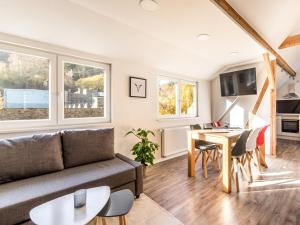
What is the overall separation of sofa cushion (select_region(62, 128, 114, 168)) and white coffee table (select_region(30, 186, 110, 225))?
97 cm

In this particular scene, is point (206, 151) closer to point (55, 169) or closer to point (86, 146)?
point (86, 146)

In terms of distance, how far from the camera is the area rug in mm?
1799

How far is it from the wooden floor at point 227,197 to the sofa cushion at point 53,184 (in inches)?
25.7

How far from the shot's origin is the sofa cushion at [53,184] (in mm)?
1401

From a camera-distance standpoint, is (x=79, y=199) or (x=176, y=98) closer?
(x=79, y=199)

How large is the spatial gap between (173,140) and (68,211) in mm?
3079

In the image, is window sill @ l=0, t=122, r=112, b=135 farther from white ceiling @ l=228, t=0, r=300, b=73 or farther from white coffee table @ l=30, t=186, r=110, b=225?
white ceiling @ l=228, t=0, r=300, b=73

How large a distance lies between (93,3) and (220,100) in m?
4.55

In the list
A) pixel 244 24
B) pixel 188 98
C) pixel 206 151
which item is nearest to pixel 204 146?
pixel 206 151

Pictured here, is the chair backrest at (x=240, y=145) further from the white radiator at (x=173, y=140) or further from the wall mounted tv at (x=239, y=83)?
the wall mounted tv at (x=239, y=83)


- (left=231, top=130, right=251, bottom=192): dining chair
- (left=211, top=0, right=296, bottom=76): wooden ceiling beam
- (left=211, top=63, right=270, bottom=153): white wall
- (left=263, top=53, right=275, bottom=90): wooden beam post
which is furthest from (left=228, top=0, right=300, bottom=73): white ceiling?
(left=231, top=130, right=251, bottom=192): dining chair

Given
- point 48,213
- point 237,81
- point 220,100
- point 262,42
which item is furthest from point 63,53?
point 220,100

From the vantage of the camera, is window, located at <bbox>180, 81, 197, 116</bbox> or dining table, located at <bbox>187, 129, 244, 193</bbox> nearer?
dining table, located at <bbox>187, 129, 244, 193</bbox>

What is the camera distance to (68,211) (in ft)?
3.80
